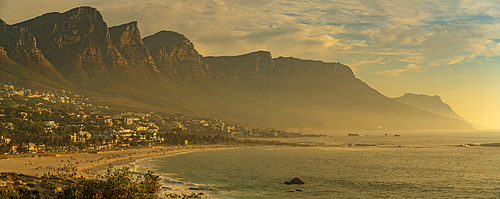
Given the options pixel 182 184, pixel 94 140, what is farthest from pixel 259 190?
pixel 94 140

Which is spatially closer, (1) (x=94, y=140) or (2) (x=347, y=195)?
(2) (x=347, y=195)

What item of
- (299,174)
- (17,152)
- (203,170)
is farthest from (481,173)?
(17,152)

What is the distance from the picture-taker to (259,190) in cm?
6450

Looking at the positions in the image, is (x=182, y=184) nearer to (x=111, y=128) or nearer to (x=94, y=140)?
(x=94, y=140)

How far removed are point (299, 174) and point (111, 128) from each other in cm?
13789

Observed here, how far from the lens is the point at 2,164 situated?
82750 millimetres

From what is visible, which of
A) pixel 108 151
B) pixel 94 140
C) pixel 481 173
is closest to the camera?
pixel 481 173

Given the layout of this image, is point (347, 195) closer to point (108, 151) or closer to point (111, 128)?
point (108, 151)

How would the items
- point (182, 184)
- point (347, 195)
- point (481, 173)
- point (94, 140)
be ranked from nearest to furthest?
point (347, 195), point (182, 184), point (481, 173), point (94, 140)

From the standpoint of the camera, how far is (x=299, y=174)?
86188 millimetres

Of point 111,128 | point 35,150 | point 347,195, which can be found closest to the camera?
point 347,195

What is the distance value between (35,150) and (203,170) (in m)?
67.4

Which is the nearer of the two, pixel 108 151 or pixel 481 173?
pixel 481 173

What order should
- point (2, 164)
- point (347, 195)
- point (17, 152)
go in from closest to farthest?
point (347, 195), point (2, 164), point (17, 152)
